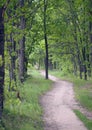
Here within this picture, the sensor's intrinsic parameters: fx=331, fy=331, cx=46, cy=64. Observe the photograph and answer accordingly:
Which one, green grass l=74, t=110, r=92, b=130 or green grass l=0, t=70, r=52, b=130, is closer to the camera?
Answer: green grass l=0, t=70, r=52, b=130

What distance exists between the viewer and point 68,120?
13953 mm

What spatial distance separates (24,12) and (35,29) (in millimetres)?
19483

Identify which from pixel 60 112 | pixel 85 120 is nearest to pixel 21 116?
pixel 85 120

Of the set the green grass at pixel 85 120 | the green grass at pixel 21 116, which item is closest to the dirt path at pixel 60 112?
the green grass at pixel 85 120

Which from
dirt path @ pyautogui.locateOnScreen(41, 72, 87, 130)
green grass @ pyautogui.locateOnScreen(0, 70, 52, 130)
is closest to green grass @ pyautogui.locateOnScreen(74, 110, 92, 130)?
dirt path @ pyautogui.locateOnScreen(41, 72, 87, 130)

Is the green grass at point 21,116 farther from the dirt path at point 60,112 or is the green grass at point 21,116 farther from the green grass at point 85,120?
the green grass at point 85,120

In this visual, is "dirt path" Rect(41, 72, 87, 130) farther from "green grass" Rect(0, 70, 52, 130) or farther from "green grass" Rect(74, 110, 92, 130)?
"green grass" Rect(0, 70, 52, 130)

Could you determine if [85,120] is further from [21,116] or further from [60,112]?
[21,116]

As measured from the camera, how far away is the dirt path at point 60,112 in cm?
1295

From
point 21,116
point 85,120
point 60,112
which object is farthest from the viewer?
point 60,112

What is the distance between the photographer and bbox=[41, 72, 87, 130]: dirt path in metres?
12.9

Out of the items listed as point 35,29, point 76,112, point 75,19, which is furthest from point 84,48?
point 76,112

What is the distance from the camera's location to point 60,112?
15.9m

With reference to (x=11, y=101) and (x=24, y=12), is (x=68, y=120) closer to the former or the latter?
(x=11, y=101)
